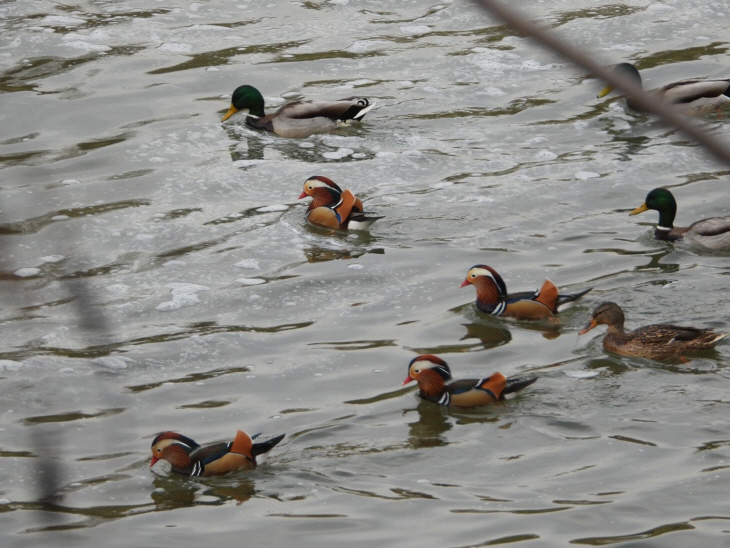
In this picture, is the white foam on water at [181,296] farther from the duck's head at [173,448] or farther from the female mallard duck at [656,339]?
the female mallard duck at [656,339]

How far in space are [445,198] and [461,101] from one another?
257cm

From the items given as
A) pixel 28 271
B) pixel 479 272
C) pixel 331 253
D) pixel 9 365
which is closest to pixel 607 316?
pixel 479 272

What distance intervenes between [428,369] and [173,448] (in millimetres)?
1658

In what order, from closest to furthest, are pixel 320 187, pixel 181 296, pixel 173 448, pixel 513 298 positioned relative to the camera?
1. pixel 173 448
2. pixel 513 298
3. pixel 181 296
4. pixel 320 187

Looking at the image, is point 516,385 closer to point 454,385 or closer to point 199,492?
point 454,385

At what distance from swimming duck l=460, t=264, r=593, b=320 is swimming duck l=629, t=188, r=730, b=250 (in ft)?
4.80

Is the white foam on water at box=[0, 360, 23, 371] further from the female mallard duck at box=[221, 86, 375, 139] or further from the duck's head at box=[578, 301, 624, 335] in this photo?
the female mallard duck at box=[221, 86, 375, 139]

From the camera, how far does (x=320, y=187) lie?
949cm

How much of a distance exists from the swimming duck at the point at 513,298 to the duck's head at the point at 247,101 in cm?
479

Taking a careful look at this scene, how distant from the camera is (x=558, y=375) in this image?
701 centimetres

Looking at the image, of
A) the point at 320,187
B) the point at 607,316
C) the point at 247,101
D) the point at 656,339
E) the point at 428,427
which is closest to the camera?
the point at 428,427

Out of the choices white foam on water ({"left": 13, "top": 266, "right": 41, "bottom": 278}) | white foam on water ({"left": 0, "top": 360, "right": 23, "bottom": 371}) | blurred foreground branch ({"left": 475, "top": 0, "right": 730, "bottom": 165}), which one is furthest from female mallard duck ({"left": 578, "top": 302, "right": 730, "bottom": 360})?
blurred foreground branch ({"left": 475, "top": 0, "right": 730, "bottom": 165})

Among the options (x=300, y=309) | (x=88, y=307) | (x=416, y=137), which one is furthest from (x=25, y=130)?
(x=88, y=307)

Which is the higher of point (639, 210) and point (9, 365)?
point (639, 210)
